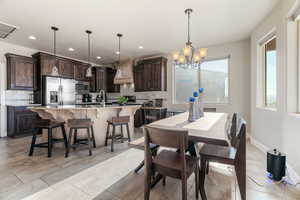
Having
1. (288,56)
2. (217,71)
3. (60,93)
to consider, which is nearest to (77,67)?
(60,93)

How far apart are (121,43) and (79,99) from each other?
2.94 meters

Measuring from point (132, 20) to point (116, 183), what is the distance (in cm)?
297

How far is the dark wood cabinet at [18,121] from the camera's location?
3840 millimetres

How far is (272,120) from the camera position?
2529 millimetres

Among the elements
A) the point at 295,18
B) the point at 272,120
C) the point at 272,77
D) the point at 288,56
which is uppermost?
the point at 295,18

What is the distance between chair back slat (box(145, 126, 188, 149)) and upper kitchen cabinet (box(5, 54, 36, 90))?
4.74 m

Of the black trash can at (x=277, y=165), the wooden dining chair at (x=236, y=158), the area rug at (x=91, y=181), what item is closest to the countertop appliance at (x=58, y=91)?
the area rug at (x=91, y=181)

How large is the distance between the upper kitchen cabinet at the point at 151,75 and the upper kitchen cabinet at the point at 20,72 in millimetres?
3355

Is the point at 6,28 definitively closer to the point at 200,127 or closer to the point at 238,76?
the point at 200,127

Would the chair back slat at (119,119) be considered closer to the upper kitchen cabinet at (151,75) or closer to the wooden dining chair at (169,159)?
the wooden dining chair at (169,159)

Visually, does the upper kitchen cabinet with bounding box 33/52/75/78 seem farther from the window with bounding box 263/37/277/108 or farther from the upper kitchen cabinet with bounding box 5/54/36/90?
the window with bounding box 263/37/277/108

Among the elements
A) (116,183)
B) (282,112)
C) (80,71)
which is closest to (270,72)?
(282,112)

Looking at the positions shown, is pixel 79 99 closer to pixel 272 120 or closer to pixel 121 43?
pixel 121 43

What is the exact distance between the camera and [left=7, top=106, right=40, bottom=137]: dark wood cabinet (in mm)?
3840
